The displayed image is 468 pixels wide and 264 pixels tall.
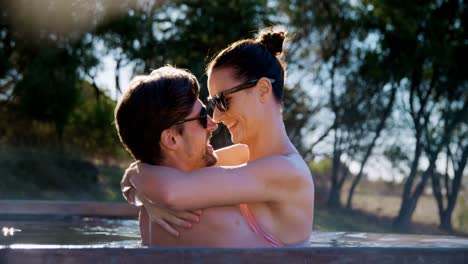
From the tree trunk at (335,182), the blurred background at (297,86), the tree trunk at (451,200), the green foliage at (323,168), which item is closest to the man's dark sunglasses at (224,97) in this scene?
the blurred background at (297,86)

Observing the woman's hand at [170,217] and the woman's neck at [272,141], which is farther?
the woman's neck at [272,141]

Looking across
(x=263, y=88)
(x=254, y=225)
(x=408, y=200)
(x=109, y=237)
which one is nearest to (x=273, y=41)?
(x=263, y=88)

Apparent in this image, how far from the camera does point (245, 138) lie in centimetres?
299

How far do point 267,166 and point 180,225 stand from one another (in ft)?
1.39

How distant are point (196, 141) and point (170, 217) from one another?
32 cm

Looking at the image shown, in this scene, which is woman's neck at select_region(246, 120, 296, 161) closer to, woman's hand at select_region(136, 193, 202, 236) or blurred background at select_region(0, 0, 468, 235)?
woman's hand at select_region(136, 193, 202, 236)

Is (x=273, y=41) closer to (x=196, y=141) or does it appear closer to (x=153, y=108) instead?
(x=196, y=141)

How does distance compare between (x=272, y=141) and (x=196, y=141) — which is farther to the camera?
(x=272, y=141)

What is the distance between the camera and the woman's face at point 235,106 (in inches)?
114

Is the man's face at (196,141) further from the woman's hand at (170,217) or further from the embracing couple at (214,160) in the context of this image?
the woman's hand at (170,217)

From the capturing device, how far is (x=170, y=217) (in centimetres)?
262

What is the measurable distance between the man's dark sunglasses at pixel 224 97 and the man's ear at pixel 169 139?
0.37m

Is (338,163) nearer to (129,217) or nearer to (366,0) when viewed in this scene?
(366,0)

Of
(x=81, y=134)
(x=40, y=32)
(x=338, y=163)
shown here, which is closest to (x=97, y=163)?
(x=81, y=134)
